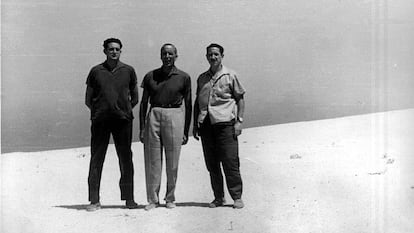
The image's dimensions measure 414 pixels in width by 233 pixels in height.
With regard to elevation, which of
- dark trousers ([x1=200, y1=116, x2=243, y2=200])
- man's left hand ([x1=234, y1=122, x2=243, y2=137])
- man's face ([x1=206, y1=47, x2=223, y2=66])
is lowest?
dark trousers ([x1=200, y1=116, x2=243, y2=200])

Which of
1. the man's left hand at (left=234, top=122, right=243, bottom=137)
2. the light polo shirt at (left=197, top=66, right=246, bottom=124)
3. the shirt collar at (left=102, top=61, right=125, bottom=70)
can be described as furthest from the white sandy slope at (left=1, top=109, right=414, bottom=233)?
the shirt collar at (left=102, top=61, right=125, bottom=70)

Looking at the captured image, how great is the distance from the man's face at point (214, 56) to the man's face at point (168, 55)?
349 millimetres

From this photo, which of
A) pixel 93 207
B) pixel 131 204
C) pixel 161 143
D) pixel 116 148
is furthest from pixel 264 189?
pixel 93 207

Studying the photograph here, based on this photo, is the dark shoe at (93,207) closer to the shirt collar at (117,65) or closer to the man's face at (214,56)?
the shirt collar at (117,65)

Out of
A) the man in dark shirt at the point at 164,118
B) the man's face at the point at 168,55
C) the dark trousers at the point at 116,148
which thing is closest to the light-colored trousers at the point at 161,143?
the man in dark shirt at the point at 164,118

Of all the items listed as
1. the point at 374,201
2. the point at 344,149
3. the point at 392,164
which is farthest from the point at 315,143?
the point at 374,201

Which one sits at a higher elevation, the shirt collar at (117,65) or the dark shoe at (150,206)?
the shirt collar at (117,65)

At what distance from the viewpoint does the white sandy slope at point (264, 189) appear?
20.1ft

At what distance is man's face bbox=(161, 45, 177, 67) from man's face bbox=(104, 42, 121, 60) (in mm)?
473

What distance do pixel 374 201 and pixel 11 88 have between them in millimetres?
4199

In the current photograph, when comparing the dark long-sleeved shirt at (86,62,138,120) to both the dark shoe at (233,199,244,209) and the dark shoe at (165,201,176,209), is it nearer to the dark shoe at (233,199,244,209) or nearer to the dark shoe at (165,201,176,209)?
the dark shoe at (165,201,176,209)

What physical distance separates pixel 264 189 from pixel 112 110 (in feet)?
7.24

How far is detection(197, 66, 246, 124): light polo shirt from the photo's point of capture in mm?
6465

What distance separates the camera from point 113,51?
647 centimetres
